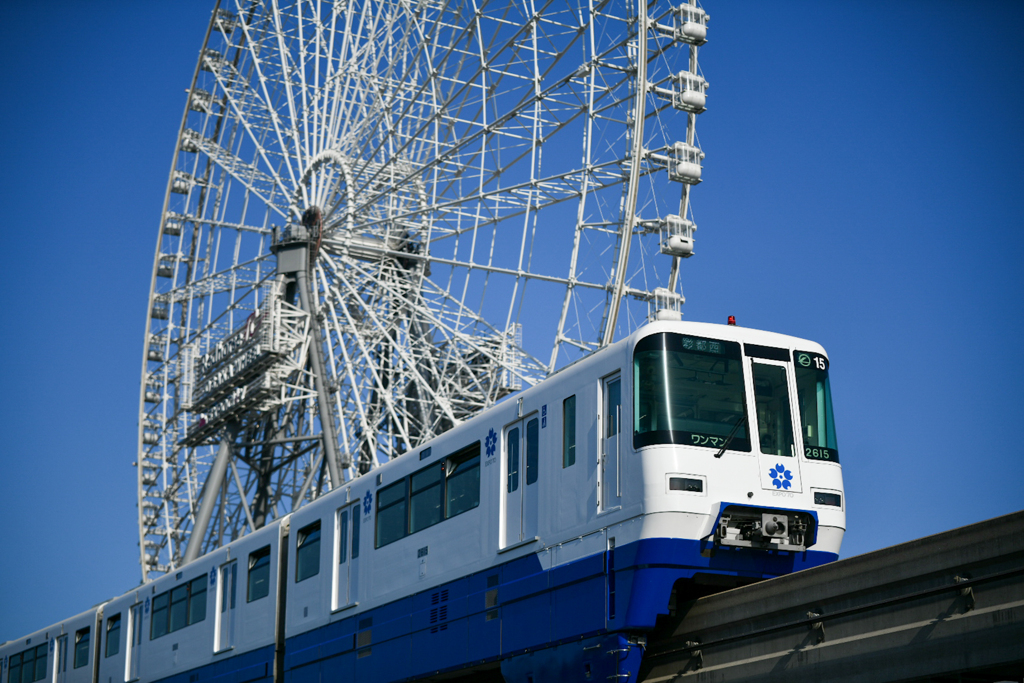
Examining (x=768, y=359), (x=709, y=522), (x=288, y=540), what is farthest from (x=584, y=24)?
(x=709, y=522)

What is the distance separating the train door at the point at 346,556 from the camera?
633 inches

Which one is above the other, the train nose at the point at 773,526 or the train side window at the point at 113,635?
the train side window at the point at 113,635

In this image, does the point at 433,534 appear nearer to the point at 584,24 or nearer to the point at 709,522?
the point at 709,522

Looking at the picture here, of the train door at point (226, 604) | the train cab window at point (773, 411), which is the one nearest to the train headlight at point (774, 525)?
the train cab window at point (773, 411)

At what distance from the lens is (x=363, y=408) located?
1075 inches

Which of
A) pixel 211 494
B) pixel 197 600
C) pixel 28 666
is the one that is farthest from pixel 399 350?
pixel 28 666

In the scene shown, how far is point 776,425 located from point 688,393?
3.19 feet

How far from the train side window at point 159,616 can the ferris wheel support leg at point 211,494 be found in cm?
1017

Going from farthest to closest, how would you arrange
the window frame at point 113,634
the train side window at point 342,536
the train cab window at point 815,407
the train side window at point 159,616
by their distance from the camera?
the window frame at point 113,634 → the train side window at point 159,616 → the train side window at point 342,536 → the train cab window at point 815,407

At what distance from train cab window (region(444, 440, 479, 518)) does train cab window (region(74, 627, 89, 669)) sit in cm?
1357

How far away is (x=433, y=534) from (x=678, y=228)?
426 inches

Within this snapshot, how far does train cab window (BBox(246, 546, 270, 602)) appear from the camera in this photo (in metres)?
18.4

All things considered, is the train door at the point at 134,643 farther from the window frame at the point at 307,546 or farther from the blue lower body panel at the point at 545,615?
the blue lower body panel at the point at 545,615

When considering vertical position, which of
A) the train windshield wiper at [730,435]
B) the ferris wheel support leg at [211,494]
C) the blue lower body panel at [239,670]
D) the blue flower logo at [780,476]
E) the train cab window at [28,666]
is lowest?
the blue lower body panel at [239,670]
